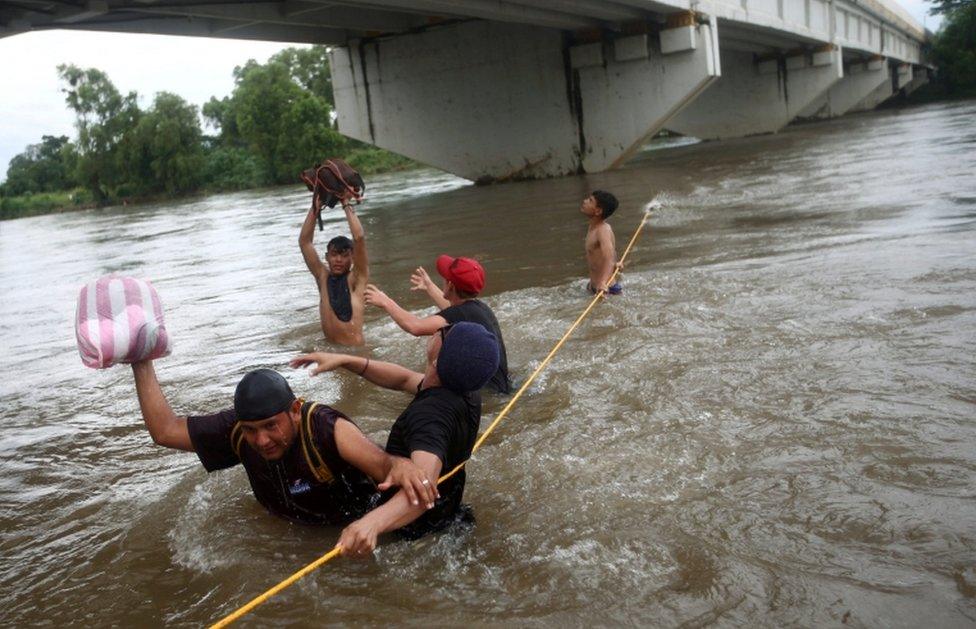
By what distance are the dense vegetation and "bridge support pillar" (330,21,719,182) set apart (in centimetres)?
2861

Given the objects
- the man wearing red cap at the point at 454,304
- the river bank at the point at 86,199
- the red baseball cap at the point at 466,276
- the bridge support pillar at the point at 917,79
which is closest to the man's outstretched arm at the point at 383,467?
the man wearing red cap at the point at 454,304

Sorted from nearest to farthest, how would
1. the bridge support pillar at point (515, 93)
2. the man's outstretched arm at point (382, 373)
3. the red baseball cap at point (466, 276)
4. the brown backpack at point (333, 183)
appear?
1. the man's outstretched arm at point (382, 373)
2. the red baseball cap at point (466, 276)
3. the brown backpack at point (333, 183)
4. the bridge support pillar at point (515, 93)

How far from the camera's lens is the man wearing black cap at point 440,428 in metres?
3.27

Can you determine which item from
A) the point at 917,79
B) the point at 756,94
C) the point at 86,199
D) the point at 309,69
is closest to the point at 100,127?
the point at 86,199

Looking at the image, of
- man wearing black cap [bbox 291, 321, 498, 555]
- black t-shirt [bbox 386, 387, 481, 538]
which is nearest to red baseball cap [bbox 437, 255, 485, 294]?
man wearing black cap [bbox 291, 321, 498, 555]

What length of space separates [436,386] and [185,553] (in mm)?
1404

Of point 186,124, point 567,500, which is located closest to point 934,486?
point 567,500

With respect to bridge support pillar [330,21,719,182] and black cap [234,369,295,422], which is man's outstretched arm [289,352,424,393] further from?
bridge support pillar [330,21,719,182]

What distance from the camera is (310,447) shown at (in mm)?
3477

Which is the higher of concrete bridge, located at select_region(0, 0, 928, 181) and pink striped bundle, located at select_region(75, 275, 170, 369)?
concrete bridge, located at select_region(0, 0, 928, 181)

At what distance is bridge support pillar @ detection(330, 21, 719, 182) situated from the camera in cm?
2389

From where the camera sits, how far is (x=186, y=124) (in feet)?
212

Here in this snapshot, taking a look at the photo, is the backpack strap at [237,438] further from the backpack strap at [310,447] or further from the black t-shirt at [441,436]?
the black t-shirt at [441,436]

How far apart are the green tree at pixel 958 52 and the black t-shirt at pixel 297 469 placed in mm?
63763
